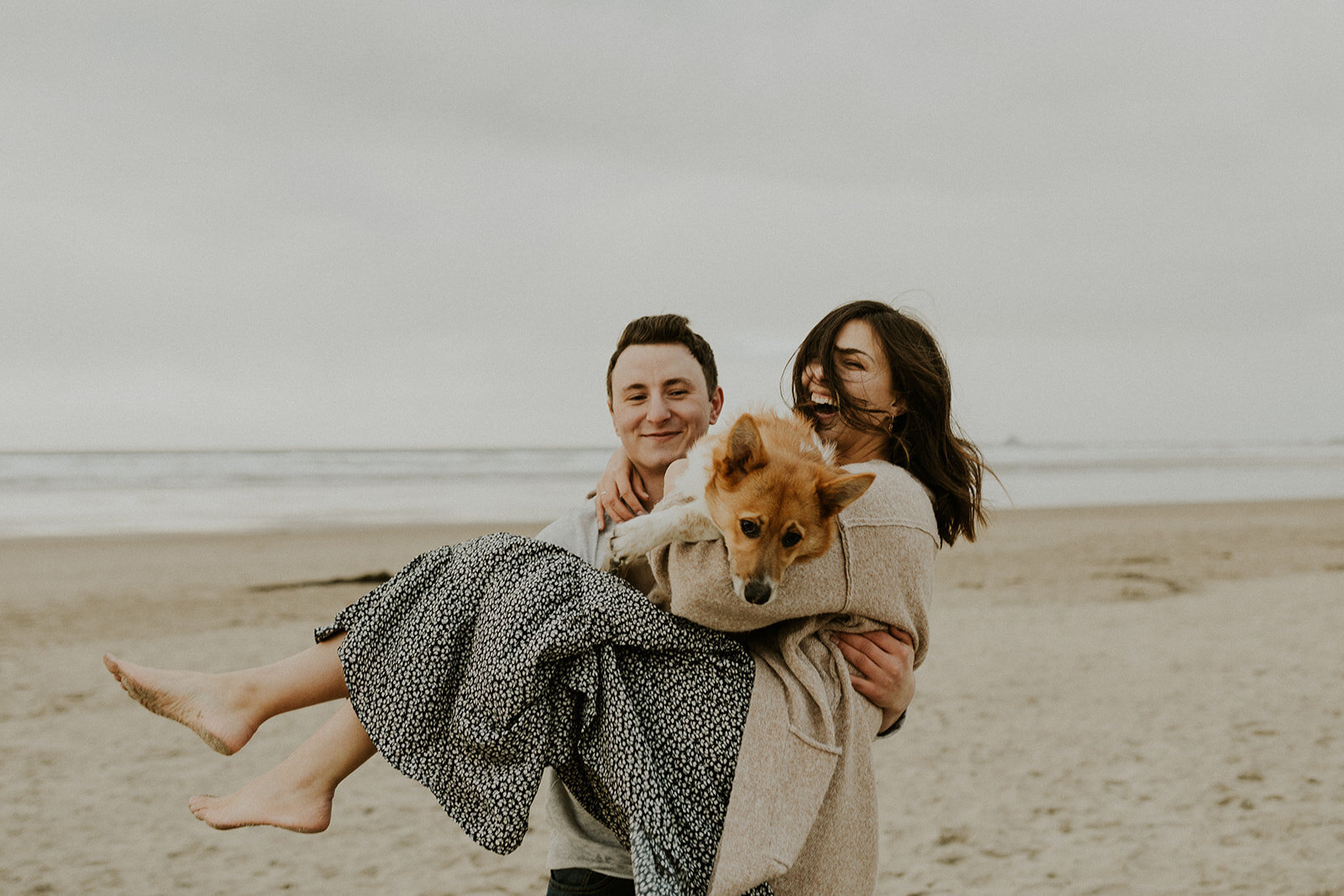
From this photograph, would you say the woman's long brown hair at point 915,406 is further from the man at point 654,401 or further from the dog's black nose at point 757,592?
the dog's black nose at point 757,592

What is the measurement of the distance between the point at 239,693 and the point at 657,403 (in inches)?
66.7

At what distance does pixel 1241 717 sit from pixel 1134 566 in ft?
21.2

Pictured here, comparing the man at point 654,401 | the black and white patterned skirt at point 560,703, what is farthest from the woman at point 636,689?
the man at point 654,401

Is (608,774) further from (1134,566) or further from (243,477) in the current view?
(243,477)

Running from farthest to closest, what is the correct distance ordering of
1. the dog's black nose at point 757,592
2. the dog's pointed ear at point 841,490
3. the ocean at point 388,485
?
the ocean at point 388,485
the dog's pointed ear at point 841,490
the dog's black nose at point 757,592

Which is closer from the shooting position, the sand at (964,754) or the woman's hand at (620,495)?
the woman's hand at (620,495)

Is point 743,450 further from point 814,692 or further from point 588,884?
point 588,884

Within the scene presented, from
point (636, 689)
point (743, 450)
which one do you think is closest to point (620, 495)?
point (743, 450)

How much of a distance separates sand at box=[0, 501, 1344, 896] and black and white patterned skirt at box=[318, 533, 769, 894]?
8.90 feet

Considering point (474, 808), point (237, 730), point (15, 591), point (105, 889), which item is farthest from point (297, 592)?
point (474, 808)

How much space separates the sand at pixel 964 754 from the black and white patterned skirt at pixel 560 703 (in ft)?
8.90

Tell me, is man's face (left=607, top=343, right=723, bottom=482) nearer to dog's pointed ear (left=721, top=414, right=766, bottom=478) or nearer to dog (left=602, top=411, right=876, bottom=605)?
dog (left=602, top=411, right=876, bottom=605)

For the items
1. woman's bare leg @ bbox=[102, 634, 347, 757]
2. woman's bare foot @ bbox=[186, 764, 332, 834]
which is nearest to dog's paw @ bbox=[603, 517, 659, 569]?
woman's bare leg @ bbox=[102, 634, 347, 757]

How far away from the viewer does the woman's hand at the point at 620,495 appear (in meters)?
3.35
